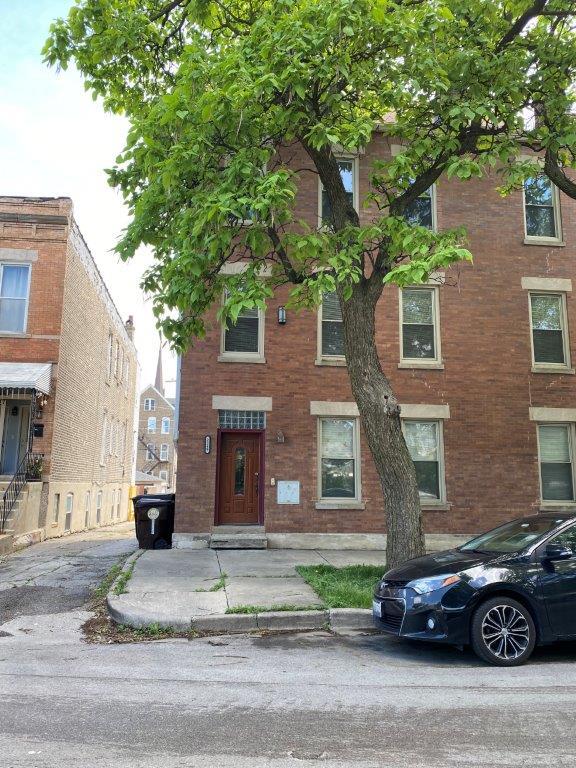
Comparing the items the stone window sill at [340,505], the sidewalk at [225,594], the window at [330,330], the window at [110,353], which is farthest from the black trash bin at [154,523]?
the window at [110,353]

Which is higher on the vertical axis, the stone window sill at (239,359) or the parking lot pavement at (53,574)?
the stone window sill at (239,359)

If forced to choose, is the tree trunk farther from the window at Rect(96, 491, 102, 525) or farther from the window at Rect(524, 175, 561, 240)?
the window at Rect(96, 491, 102, 525)

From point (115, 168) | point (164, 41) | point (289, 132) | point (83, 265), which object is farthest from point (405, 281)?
point (83, 265)

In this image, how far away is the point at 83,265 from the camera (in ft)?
63.9

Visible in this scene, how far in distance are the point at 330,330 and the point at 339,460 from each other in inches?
117

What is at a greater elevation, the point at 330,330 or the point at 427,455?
the point at 330,330

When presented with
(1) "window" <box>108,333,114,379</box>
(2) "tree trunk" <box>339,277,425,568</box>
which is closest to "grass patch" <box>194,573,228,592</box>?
(2) "tree trunk" <box>339,277,425,568</box>

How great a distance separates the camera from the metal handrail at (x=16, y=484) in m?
14.1

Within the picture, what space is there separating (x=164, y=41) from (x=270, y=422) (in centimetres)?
755

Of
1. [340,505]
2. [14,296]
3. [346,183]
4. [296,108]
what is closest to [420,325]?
[346,183]

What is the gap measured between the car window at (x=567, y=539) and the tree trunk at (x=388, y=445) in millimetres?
2436

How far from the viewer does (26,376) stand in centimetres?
1535

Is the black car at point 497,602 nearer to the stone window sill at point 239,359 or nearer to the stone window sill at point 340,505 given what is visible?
the stone window sill at point 340,505

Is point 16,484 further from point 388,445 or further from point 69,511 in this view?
point 388,445
